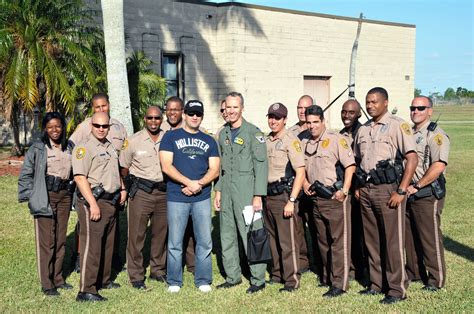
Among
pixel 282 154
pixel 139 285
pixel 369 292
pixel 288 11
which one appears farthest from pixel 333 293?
pixel 288 11

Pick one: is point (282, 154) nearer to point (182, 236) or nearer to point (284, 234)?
point (284, 234)

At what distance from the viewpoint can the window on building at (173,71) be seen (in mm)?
20609

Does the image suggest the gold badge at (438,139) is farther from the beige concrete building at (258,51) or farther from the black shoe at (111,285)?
the beige concrete building at (258,51)

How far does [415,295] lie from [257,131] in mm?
2331

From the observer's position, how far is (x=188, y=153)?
235 inches

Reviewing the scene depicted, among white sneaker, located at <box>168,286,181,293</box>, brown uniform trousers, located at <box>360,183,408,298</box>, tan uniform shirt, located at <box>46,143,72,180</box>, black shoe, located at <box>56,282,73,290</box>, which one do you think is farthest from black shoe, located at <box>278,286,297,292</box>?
tan uniform shirt, located at <box>46,143,72,180</box>

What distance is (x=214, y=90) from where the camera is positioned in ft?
72.4

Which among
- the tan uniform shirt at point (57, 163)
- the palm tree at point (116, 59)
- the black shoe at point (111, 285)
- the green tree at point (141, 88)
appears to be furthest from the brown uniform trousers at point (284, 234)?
the green tree at point (141, 88)

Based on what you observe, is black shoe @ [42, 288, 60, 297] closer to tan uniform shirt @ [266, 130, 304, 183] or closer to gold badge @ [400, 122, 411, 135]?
tan uniform shirt @ [266, 130, 304, 183]

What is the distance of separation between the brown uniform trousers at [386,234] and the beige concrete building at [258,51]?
14.9m

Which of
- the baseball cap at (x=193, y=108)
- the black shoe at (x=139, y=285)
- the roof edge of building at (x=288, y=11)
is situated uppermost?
the roof edge of building at (x=288, y=11)

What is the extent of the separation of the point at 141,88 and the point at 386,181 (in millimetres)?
10983

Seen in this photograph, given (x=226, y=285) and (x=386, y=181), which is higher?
(x=386, y=181)

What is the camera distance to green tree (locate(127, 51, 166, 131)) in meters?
15.5
